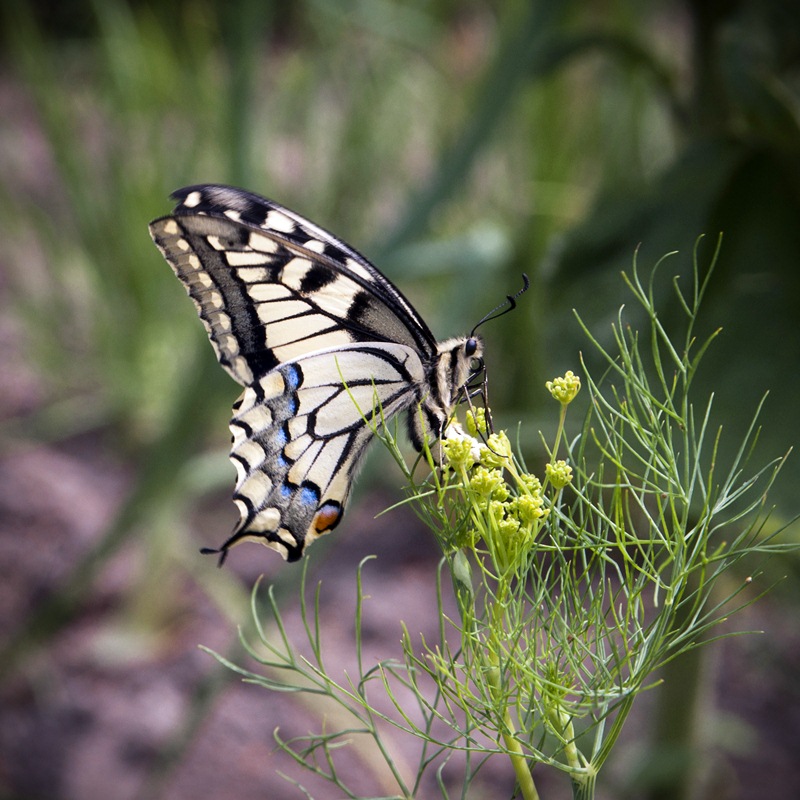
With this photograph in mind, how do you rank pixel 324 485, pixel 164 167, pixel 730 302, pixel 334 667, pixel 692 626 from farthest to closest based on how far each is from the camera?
pixel 164 167, pixel 334 667, pixel 730 302, pixel 324 485, pixel 692 626

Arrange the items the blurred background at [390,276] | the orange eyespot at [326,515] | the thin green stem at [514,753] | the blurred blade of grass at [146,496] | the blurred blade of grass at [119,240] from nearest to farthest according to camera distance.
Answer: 1. the thin green stem at [514,753]
2. the orange eyespot at [326,515]
3. the blurred background at [390,276]
4. the blurred blade of grass at [146,496]
5. the blurred blade of grass at [119,240]

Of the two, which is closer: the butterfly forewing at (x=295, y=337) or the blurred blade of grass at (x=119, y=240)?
the butterfly forewing at (x=295, y=337)

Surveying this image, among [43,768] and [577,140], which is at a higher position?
[577,140]

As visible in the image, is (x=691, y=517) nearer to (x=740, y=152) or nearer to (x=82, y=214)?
(x=740, y=152)

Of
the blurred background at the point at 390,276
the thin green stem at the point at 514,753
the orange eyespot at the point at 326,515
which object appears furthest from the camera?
the blurred background at the point at 390,276

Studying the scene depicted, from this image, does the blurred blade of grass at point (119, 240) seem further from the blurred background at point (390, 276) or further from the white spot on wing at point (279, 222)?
the white spot on wing at point (279, 222)

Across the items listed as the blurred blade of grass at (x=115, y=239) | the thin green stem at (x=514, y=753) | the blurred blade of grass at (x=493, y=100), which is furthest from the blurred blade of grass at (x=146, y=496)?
the thin green stem at (x=514, y=753)

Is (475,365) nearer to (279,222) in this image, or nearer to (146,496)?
(279,222)

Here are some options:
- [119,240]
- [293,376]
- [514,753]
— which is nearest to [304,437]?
[293,376]

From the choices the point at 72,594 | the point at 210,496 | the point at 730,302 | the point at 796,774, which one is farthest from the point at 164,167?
the point at 796,774
